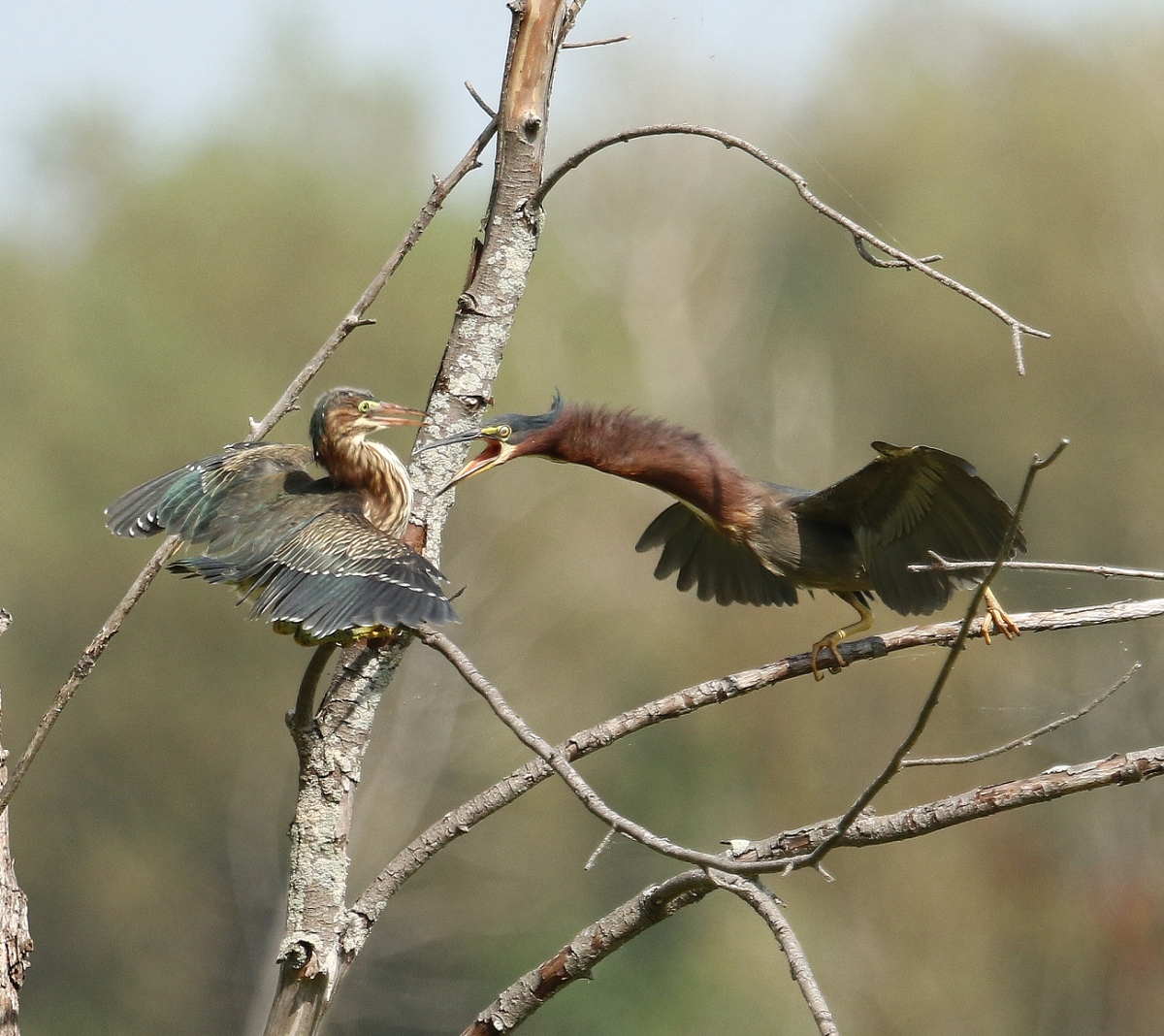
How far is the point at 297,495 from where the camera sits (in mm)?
3756

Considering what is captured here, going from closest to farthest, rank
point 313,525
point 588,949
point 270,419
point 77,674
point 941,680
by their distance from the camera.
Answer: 1. point 941,680
2. point 588,949
3. point 77,674
4. point 270,419
5. point 313,525

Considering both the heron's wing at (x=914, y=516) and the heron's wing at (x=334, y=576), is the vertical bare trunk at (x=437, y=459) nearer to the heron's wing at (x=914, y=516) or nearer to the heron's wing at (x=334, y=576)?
the heron's wing at (x=334, y=576)

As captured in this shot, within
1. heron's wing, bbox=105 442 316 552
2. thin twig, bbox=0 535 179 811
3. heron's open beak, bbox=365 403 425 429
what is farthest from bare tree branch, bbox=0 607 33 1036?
heron's open beak, bbox=365 403 425 429

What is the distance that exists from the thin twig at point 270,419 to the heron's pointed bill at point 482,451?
340 mm

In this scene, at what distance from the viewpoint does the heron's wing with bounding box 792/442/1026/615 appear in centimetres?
357

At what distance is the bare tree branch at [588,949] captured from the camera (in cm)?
252

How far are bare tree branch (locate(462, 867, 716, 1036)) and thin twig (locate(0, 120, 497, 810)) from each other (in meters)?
1.00

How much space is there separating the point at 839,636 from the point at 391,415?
144cm

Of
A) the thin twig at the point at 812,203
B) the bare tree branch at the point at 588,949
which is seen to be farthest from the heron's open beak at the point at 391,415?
the bare tree branch at the point at 588,949

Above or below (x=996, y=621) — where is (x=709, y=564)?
above

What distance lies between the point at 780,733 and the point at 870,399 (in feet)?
23.8

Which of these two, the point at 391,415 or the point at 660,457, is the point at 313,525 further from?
the point at 660,457

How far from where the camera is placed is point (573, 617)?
77.8 ft

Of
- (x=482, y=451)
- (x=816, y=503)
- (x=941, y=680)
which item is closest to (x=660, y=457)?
(x=816, y=503)
